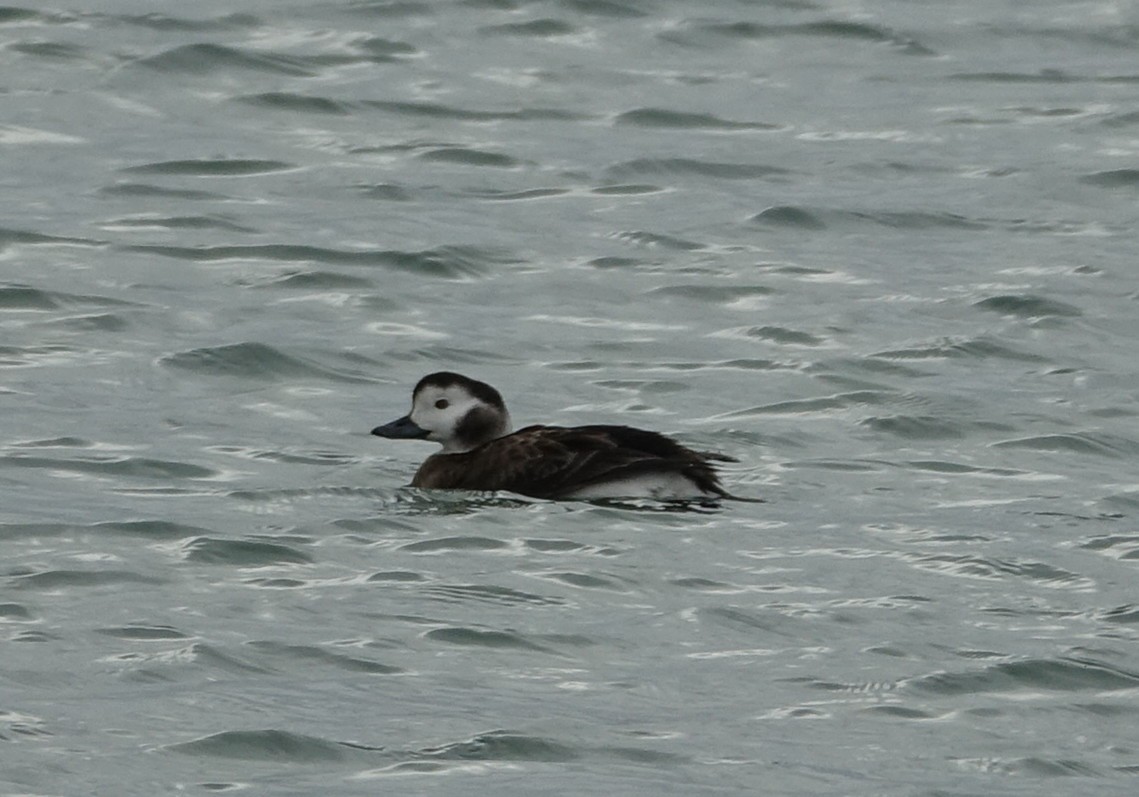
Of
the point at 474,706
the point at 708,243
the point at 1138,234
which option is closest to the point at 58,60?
the point at 708,243

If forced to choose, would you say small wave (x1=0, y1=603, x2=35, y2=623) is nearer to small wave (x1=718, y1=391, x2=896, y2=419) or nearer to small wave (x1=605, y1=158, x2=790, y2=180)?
small wave (x1=718, y1=391, x2=896, y2=419)

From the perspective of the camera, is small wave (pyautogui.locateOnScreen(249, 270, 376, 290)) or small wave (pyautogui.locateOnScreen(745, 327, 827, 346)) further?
small wave (pyautogui.locateOnScreen(249, 270, 376, 290))

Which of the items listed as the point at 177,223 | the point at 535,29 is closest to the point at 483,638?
the point at 177,223

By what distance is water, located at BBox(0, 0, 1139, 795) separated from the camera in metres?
8.00

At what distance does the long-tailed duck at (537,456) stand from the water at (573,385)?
110 millimetres

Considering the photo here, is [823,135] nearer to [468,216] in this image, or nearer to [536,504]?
[468,216]

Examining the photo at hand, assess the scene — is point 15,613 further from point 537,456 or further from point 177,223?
point 177,223

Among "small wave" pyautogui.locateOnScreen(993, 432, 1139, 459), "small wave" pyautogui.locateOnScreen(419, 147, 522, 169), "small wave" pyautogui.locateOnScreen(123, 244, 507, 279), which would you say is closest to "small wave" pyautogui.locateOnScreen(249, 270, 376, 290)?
"small wave" pyautogui.locateOnScreen(123, 244, 507, 279)

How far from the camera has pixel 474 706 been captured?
8.07m

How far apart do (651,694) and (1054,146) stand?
10846mm

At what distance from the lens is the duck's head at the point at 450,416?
1140cm

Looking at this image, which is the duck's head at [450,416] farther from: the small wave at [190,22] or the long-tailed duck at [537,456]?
the small wave at [190,22]

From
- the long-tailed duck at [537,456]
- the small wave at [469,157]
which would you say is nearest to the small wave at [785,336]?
the long-tailed duck at [537,456]

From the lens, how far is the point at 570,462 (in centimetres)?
1065
